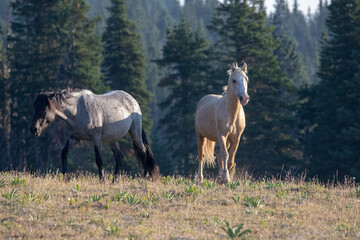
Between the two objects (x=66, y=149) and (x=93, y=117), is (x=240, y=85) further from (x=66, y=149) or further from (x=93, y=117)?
(x=66, y=149)

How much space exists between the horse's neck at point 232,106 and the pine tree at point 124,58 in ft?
99.2

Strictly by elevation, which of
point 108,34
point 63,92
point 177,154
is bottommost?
point 177,154

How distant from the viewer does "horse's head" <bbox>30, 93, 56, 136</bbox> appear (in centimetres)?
1093

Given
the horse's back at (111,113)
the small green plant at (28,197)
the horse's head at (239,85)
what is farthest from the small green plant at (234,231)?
the horse's back at (111,113)

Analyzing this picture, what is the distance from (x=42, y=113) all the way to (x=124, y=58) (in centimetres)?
3201

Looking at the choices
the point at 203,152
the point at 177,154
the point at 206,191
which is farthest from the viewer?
the point at 177,154

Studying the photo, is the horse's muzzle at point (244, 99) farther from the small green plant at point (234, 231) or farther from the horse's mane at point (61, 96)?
the horse's mane at point (61, 96)

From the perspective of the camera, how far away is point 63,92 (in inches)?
457

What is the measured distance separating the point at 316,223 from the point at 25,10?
35.1m

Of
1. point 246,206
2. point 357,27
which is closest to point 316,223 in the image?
point 246,206

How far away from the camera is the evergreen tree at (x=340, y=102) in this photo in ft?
101

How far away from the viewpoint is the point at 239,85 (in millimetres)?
10828

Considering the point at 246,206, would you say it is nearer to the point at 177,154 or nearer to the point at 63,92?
the point at 63,92

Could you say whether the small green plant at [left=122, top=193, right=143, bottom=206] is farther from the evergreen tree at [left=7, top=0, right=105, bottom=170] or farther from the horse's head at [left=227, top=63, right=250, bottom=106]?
the evergreen tree at [left=7, top=0, right=105, bottom=170]
